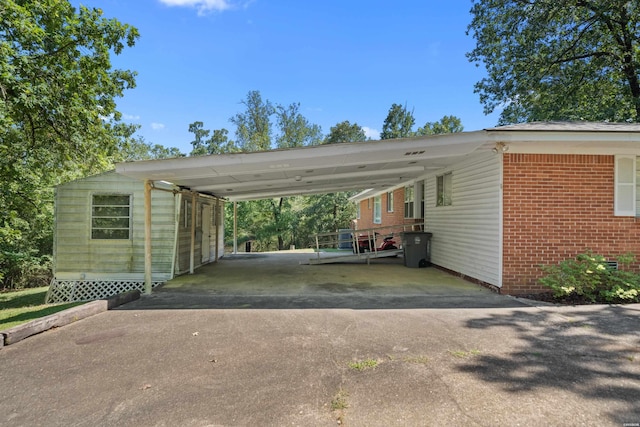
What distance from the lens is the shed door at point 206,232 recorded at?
38.9 ft

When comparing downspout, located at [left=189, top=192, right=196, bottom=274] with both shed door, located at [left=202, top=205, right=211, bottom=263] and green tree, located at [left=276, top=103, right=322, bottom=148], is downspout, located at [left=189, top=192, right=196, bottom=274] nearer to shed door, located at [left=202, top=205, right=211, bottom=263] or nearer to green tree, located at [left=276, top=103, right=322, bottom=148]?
shed door, located at [left=202, top=205, right=211, bottom=263]

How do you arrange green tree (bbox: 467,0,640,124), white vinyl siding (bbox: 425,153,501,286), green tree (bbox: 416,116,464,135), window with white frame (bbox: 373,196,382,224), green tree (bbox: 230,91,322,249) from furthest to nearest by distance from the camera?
green tree (bbox: 416,116,464,135), green tree (bbox: 230,91,322,249), window with white frame (bbox: 373,196,382,224), green tree (bbox: 467,0,640,124), white vinyl siding (bbox: 425,153,501,286)

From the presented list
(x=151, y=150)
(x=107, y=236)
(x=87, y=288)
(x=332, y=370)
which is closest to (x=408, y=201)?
(x=107, y=236)

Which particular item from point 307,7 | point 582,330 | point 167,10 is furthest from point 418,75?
point 582,330

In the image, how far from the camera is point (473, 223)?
7766mm

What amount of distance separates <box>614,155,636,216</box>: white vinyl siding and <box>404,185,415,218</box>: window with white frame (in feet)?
20.3

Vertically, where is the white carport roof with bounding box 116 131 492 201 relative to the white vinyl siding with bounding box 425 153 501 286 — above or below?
above

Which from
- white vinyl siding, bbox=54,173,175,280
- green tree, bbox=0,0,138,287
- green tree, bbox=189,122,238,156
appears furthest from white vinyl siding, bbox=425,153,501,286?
green tree, bbox=189,122,238,156

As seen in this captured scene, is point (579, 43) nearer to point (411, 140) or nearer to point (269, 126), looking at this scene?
point (411, 140)

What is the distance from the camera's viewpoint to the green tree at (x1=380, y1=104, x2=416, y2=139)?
37.5 metres

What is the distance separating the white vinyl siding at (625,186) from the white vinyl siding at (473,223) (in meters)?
2.32

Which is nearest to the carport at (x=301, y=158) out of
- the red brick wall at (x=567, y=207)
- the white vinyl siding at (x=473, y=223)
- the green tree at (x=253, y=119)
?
the white vinyl siding at (x=473, y=223)

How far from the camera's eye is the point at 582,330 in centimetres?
440

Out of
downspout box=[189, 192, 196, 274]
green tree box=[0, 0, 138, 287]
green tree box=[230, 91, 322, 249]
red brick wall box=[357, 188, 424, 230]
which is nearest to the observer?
green tree box=[0, 0, 138, 287]
